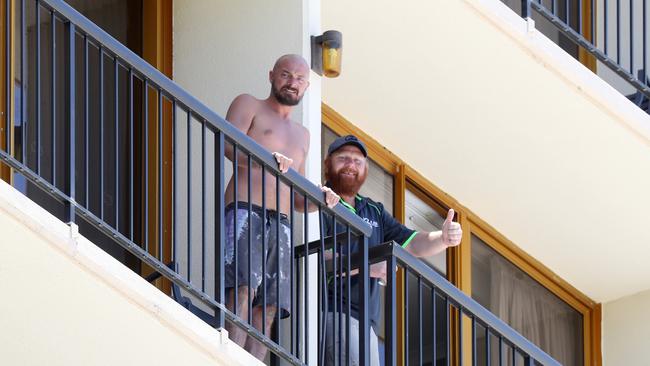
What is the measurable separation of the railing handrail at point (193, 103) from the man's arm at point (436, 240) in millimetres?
1084

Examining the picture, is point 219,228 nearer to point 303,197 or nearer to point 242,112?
point 303,197

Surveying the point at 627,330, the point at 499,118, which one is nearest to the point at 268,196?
the point at 499,118

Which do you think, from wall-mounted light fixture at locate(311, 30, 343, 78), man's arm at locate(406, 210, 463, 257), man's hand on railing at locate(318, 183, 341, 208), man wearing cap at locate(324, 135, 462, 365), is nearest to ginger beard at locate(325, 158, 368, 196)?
man wearing cap at locate(324, 135, 462, 365)

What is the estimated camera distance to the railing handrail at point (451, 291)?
443 inches

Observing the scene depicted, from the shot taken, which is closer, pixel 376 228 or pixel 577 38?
pixel 376 228

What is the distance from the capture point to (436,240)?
12.3 meters

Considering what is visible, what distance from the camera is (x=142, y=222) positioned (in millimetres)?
12992

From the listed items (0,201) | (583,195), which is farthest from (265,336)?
(583,195)

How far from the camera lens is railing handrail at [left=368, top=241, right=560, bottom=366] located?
11.3m

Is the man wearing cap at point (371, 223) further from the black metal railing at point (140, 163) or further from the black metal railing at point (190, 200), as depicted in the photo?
the black metal railing at point (140, 163)

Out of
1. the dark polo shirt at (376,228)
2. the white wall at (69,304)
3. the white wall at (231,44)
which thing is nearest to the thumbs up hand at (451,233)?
the dark polo shirt at (376,228)

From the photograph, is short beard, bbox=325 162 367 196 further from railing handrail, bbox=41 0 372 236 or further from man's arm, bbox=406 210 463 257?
railing handrail, bbox=41 0 372 236

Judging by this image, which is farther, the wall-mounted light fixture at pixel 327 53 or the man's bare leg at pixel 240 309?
the wall-mounted light fixture at pixel 327 53

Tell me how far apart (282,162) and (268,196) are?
766 millimetres
